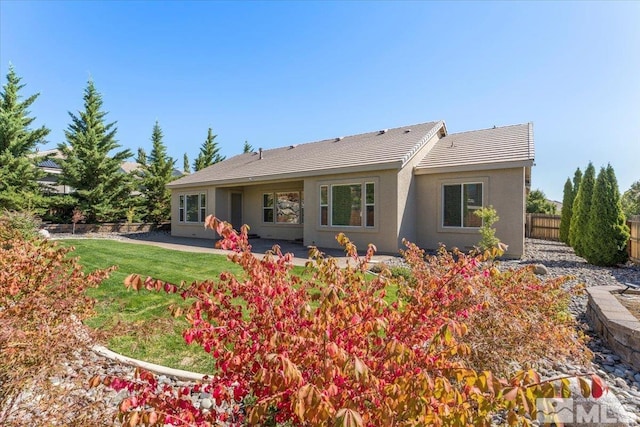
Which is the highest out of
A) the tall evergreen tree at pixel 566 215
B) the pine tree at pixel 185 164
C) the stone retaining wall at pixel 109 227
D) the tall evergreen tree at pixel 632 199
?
the pine tree at pixel 185 164

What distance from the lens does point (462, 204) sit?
41.1ft

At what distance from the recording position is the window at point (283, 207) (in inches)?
684

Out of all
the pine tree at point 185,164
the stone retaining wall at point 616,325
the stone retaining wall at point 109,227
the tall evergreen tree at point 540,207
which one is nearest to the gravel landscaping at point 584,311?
the stone retaining wall at point 616,325

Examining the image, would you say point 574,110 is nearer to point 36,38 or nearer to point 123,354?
point 123,354

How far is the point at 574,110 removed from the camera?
1259cm

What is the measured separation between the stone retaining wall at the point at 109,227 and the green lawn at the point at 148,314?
13404mm

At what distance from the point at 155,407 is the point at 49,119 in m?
26.8

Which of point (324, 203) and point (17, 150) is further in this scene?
point (17, 150)

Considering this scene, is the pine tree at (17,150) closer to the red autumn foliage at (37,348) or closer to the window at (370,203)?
the window at (370,203)

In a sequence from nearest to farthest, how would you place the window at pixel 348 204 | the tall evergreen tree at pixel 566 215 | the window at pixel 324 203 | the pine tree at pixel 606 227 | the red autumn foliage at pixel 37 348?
the red autumn foliage at pixel 37 348
the pine tree at pixel 606 227
the window at pixel 348 204
the window at pixel 324 203
the tall evergreen tree at pixel 566 215

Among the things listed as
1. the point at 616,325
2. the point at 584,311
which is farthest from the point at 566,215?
the point at 616,325

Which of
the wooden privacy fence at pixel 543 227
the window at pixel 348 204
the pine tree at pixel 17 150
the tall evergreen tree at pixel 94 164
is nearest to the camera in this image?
the window at pixel 348 204

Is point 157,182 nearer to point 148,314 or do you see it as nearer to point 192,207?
point 192,207

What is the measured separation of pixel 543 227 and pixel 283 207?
16.3 meters
